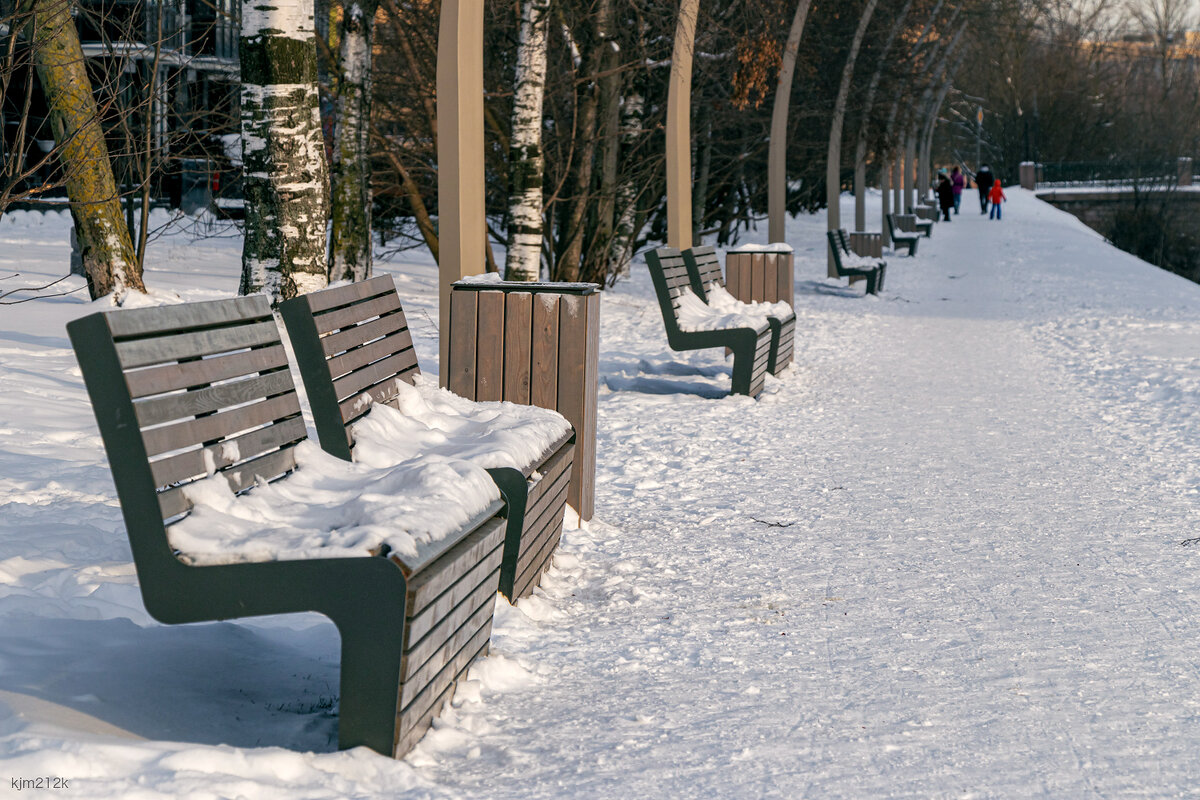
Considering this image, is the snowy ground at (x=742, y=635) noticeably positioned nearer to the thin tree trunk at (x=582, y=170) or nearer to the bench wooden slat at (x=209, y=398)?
the bench wooden slat at (x=209, y=398)

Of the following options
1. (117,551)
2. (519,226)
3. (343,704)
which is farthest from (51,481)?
(519,226)

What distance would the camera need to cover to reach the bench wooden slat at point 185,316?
→ 9.49ft

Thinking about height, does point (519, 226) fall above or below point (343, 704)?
above

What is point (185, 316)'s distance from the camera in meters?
3.18

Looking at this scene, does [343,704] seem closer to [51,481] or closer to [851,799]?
[851,799]

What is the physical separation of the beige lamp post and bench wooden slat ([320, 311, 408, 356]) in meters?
1.61

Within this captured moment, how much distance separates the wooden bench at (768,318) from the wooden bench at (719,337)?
29cm

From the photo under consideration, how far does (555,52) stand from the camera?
1595cm

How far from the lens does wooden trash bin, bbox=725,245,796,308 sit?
12094 millimetres

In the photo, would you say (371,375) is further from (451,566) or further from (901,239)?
(901,239)

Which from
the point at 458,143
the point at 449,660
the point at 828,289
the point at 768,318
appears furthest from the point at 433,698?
the point at 828,289

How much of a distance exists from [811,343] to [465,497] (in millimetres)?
10128

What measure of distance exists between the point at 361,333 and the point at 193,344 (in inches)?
52.2

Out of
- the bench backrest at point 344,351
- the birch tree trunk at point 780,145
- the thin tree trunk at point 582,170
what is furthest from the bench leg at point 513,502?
the birch tree trunk at point 780,145
